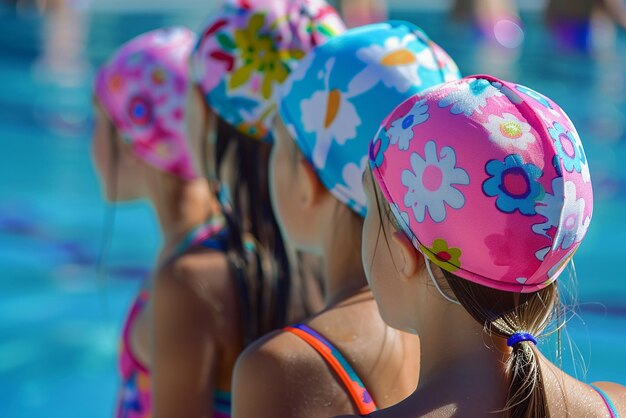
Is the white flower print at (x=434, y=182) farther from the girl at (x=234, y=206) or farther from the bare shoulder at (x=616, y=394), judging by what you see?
the girl at (x=234, y=206)

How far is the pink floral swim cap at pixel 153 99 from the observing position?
2934mm

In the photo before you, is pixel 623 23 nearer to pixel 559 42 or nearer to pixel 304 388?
pixel 559 42

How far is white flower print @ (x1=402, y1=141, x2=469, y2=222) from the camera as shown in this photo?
1464 mm

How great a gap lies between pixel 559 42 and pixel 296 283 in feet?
38.6

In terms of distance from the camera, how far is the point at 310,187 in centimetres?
206

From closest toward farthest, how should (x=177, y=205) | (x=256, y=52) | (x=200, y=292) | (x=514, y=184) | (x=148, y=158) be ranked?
(x=514, y=184) < (x=200, y=292) < (x=256, y=52) < (x=177, y=205) < (x=148, y=158)

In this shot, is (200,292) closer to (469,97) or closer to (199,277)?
(199,277)

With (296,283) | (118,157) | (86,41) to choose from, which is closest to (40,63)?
(86,41)

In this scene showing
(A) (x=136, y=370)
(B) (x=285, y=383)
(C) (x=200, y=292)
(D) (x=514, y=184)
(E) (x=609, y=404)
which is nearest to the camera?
(D) (x=514, y=184)

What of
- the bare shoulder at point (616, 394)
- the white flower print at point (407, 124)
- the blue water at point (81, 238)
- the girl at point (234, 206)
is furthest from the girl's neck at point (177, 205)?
the bare shoulder at point (616, 394)

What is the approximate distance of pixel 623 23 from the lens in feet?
45.1

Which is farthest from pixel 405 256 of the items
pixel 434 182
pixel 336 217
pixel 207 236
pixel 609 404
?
pixel 207 236

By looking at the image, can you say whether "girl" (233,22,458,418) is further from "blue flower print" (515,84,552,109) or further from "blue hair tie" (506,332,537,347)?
"blue flower print" (515,84,552,109)

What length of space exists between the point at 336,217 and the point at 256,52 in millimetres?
692
